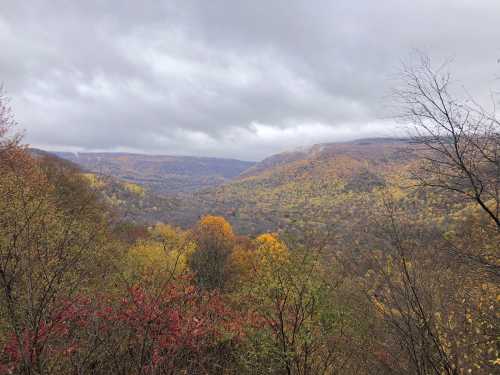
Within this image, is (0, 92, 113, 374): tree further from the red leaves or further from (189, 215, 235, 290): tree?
(189, 215, 235, 290): tree

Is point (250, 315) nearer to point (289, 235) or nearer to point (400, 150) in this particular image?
point (289, 235)

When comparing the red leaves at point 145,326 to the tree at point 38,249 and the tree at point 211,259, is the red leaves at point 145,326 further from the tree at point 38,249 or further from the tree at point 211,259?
the tree at point 211,259

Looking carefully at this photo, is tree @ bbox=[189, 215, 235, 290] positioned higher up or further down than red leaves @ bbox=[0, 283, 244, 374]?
further down

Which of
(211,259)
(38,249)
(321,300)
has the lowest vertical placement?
(211,259)

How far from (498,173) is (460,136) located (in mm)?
1043

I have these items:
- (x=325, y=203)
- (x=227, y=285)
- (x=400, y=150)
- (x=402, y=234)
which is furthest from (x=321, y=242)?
(x=325, y=203)

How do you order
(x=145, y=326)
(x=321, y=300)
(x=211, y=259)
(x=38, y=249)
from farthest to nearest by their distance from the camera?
1. (x=211, y=259)
2. (x=321, y=300)
3. (x=145, y=326)
4. (x=38, y=249)

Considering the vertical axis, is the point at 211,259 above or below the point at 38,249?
below

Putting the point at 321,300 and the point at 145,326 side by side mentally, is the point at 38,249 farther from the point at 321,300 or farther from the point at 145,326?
the point at 321,300

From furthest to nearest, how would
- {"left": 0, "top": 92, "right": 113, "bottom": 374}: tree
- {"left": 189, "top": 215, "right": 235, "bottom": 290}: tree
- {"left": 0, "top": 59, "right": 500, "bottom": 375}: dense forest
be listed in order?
{"left": 189, "top": 215, "right": 235, "bottom": 290}: tree
{"left": 0, "top": 59, "right": 500, "bottom": 375}: dense forest
{"left": 0, "top": 92, "right": 113, "bottom": 374}: tree

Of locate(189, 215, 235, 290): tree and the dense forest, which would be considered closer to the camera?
the dense forest

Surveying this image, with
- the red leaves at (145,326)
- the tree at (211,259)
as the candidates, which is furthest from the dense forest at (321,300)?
the tree at (211,259)

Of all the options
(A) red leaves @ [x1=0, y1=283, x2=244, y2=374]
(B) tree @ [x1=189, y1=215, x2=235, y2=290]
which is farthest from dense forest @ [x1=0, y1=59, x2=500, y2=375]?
(B) tree @ [x1=189, y1=215, x2=235, y2=290]

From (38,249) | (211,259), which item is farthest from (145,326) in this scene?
(211,259)
